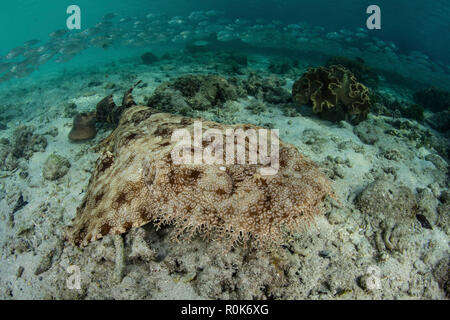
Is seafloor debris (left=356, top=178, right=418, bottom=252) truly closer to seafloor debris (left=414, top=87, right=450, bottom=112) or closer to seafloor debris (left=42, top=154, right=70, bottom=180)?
seafloor debris (left=42, top=154, right=70, bottom=180)

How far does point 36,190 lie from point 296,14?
76.3m

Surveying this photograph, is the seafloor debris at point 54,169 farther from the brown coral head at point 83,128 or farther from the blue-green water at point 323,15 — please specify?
the blue-green water at point 323,15

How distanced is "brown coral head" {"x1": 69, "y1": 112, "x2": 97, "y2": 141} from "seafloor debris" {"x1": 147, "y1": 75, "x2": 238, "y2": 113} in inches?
67.9

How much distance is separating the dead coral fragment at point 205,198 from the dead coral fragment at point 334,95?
14.4 ft

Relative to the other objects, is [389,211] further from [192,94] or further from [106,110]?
[106,110]

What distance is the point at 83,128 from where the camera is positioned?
20.1 feet

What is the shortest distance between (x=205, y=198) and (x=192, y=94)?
516 centimetres

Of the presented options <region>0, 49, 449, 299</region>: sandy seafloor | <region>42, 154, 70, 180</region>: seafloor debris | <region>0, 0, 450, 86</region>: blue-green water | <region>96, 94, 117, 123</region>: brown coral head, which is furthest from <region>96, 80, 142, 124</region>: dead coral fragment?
<region>0, 0, 450, 86</region>: blue-green water

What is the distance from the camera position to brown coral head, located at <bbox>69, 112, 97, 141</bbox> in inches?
242

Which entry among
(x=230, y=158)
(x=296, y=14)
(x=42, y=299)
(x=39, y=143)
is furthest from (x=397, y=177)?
(x=296, y=14)

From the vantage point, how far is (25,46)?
18.6m

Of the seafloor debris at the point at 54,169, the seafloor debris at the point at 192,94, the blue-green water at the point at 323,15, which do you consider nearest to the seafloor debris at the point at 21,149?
the seafloor debris at the point at 54,169

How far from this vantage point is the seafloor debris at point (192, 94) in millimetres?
6160
